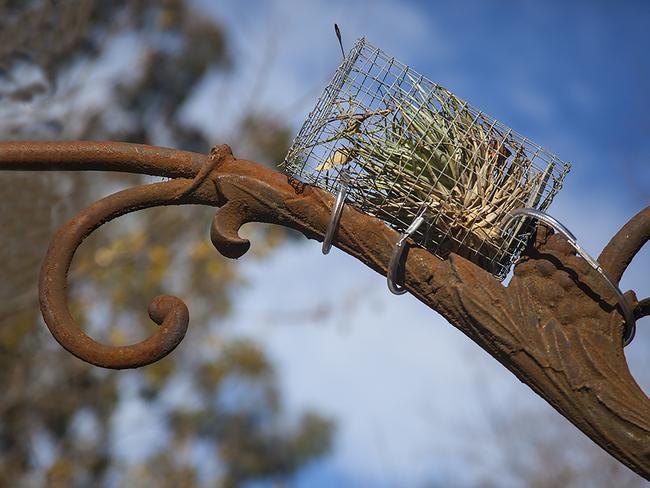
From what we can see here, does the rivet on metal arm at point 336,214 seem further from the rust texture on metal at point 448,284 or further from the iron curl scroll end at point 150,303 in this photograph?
the iron curl scroll end at point 150,303

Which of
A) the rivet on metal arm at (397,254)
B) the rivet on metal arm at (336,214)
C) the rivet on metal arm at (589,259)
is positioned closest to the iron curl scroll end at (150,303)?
the rivet on metal arm at (336,214)

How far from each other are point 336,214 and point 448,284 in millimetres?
243

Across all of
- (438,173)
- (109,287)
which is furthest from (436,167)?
(109,287)

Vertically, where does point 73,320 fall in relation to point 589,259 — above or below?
below

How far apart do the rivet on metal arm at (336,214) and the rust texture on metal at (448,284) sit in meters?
0.01

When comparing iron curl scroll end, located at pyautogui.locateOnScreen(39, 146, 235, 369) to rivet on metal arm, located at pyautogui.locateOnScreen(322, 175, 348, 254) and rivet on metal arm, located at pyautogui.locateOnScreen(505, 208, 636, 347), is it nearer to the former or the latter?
rivet on metal arm, located at pyautogui.locateOnScreen(322, 175, 348, 254)

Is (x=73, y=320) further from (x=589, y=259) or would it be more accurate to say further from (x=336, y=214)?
(x=589, y=259)

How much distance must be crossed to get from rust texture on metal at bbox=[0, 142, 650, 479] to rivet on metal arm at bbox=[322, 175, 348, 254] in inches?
0.6

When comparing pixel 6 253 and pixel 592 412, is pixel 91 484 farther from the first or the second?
pixel 592 412

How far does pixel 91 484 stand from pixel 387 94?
30.9 ft

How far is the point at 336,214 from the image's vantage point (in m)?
1.70

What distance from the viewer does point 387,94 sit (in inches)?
69.7

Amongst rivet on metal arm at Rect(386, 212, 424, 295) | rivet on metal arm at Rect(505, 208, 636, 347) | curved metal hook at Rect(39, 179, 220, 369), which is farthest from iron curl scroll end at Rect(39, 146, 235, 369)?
rivet on metal arm at Rect(505, 208, 636, 347)

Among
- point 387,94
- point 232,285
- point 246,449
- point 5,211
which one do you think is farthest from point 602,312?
point 246,449
